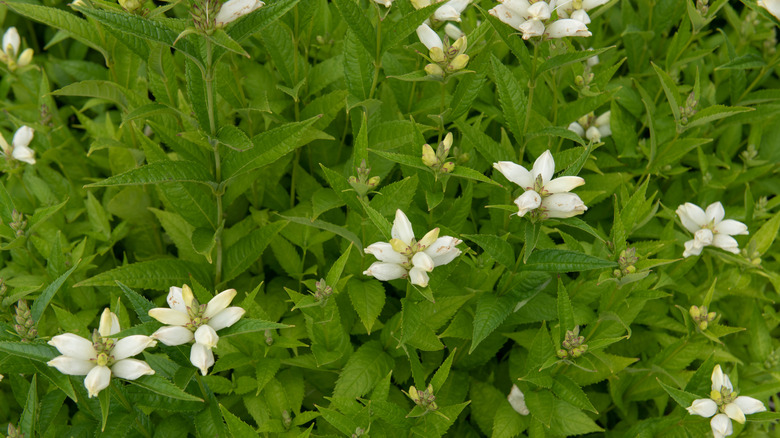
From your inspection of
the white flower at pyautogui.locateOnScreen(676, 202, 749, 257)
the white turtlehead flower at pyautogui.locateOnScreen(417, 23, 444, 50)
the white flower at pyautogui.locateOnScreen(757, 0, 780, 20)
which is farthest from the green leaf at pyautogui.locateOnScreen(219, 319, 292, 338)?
the white flower at pyautogui.locateOnScreen(757, 0, 780, 20)

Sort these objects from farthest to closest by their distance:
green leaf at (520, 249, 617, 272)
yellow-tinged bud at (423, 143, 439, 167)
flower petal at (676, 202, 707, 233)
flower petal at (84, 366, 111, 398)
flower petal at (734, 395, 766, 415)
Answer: flower petal at (676, 202, 707, 233)
flower petal at (734, 395, 766, 415)
yellow-tinged bud at (423, 143, 439, 167)
green leaf at (520, 249, 617, 272)
flower petal at (84, 366, 111, 398)

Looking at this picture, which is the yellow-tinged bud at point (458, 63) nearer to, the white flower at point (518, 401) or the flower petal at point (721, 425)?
the white flower at point (518, 401)

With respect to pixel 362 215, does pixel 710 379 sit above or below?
below

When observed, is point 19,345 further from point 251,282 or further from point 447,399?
point 447,399

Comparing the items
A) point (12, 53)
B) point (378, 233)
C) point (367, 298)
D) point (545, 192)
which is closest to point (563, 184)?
point (545, 192)

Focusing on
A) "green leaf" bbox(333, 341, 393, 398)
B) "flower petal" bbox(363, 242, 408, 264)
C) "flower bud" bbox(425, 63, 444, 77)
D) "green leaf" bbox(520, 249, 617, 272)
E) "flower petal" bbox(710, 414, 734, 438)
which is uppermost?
"flower bud" bbox(425, 63, 444, 77)

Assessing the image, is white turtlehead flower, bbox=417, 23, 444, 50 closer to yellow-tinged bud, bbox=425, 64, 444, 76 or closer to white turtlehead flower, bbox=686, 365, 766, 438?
yellow-tinged bud, bbox=425, 64, 444, 76

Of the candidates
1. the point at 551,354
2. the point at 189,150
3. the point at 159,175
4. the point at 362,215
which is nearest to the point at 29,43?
the point at 189,150
